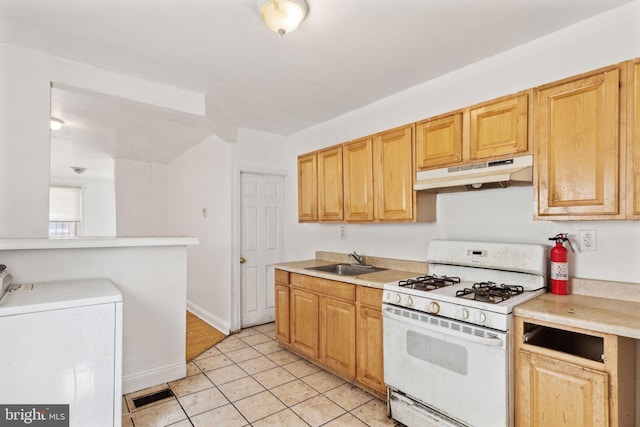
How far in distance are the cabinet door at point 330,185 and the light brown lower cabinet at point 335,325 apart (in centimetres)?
72

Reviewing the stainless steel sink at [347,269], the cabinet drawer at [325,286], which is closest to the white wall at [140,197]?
the cabinet drawer at [325,286]

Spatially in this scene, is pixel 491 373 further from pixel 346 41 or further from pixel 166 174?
pixel 166 174

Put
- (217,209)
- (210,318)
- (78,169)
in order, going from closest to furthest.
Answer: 1. (217,209)
2. (210,318)
3. (78,169)

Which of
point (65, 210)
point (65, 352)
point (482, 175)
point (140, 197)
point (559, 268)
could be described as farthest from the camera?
point (65, 210)

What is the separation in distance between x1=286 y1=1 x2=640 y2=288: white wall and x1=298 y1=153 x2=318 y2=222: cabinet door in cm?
36

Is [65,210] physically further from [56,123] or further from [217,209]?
[217,209]

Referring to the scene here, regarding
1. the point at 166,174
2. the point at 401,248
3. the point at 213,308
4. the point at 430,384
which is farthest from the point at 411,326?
the point at 166,174

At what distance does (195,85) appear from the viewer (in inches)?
113

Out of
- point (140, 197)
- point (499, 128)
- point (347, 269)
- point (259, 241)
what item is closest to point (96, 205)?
point (140, 197)

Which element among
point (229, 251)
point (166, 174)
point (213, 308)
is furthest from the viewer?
point (166, 174)

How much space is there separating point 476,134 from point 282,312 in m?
2.44

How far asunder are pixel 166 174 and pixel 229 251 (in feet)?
10.2

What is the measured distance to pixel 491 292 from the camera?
1969 mm

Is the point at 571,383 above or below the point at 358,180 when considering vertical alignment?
below
